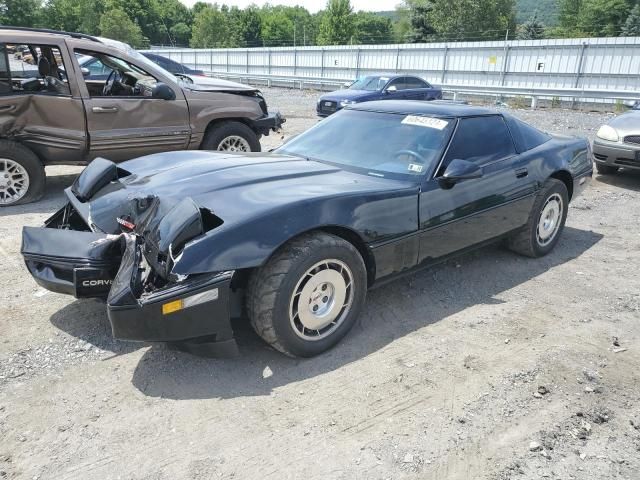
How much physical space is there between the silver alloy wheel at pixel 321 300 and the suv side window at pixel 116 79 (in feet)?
15.4

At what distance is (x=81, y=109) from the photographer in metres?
6.09

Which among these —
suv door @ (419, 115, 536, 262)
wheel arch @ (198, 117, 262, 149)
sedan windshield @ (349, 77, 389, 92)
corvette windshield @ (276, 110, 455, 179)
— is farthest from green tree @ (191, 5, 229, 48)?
suv door @ (419, 115, 536, 262)

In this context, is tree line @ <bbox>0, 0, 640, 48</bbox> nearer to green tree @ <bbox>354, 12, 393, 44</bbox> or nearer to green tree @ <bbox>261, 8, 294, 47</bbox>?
green tree @ <bbox>354, 12, 393, 44</bbox>

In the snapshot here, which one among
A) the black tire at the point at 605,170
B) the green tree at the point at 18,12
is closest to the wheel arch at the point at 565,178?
the black tire at the point at 605,170

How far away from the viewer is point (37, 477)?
87.7 inches

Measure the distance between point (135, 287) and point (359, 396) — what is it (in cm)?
132

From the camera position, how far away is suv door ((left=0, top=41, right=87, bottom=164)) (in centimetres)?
581

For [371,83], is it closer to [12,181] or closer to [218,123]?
[218,123]

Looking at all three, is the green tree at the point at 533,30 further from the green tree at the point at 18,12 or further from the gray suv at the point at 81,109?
the gray suv at the point at 81,109

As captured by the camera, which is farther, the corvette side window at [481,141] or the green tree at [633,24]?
the green tree at [633,24]

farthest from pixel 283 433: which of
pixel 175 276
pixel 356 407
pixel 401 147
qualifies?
pixel 401 147

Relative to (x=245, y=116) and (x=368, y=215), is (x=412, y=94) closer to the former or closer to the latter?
(x=245, y=116)

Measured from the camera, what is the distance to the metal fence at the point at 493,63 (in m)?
19.2

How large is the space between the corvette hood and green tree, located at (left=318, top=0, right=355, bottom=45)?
205ft
